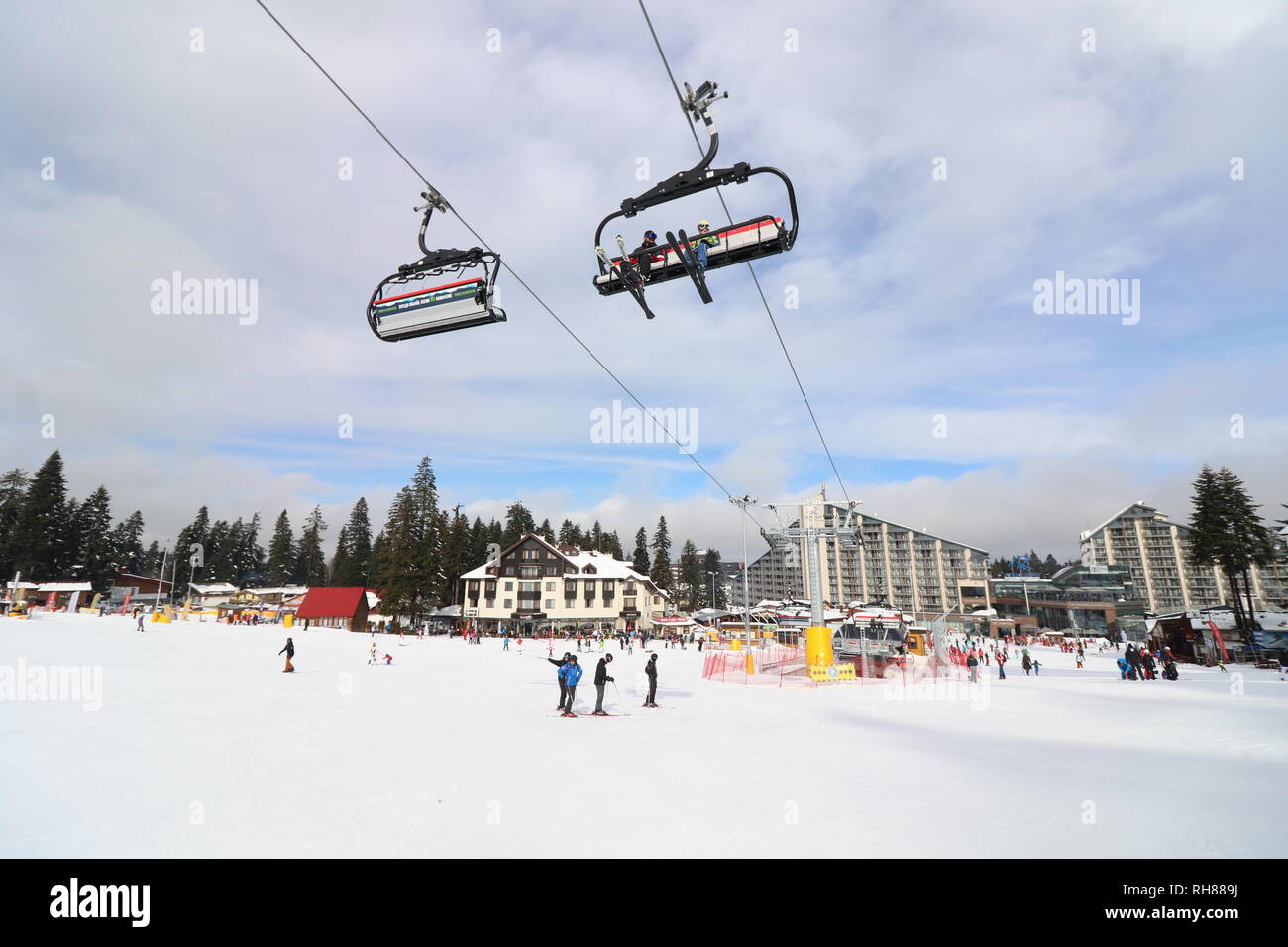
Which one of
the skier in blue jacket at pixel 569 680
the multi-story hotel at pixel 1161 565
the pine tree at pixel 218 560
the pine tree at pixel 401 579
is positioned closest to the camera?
the skier in blue jacket at pixel 569 680

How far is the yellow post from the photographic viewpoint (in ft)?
67.5

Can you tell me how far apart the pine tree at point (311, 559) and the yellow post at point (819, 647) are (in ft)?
418

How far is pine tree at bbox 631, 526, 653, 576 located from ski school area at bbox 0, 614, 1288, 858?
78.9m

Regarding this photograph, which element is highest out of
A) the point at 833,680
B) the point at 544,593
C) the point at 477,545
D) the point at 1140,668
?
the point at 477,545

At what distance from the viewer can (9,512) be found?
237 ft

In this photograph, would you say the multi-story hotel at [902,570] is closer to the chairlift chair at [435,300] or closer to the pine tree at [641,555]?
the pine tree at [641,555]

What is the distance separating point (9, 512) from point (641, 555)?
86.8 m

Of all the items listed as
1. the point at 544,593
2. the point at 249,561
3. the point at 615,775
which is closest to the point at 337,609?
the point at 544,593

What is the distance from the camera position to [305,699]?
13.0m

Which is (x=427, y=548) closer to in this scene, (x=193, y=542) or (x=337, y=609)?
Result: (x=337, y=609)

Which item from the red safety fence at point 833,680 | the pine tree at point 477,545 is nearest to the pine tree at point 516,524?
the pine tree at point 477,545

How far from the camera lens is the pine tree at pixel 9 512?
70.2 meters
